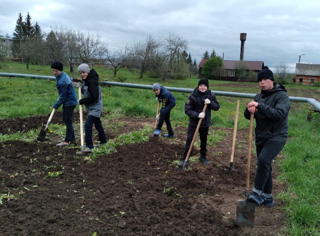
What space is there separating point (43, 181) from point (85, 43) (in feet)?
84.5

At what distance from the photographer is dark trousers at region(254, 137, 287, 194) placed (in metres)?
3.61

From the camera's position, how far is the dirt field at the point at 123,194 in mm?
3330

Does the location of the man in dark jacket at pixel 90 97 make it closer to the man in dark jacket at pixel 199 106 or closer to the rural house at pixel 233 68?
the man in dark jacket at pixel 199 106

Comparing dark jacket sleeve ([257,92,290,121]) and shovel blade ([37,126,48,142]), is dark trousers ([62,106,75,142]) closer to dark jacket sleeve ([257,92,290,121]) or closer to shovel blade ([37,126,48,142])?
shovel blade ([37,126,48,142])

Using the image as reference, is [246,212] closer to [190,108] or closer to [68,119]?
[190,108]

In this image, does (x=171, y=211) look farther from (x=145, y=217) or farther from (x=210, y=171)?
(x=210, y=171)

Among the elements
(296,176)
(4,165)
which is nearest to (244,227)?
(296,176)

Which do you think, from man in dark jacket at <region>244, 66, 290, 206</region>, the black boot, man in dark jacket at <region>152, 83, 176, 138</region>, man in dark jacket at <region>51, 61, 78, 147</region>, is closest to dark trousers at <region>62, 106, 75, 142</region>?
man in dark jacket at <region>51, 61, 78, 147</region>

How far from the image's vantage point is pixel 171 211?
366 centimetres

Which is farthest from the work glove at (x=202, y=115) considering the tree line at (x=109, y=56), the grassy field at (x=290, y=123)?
the tree line at (x=109, y=56)

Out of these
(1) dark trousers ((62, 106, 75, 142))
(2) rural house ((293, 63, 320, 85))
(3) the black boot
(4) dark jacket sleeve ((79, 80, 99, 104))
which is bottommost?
(3) the black boot

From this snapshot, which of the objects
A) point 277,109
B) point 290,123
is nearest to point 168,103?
point 277,109

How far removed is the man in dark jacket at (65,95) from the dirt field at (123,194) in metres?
0.41

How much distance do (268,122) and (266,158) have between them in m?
0.46
